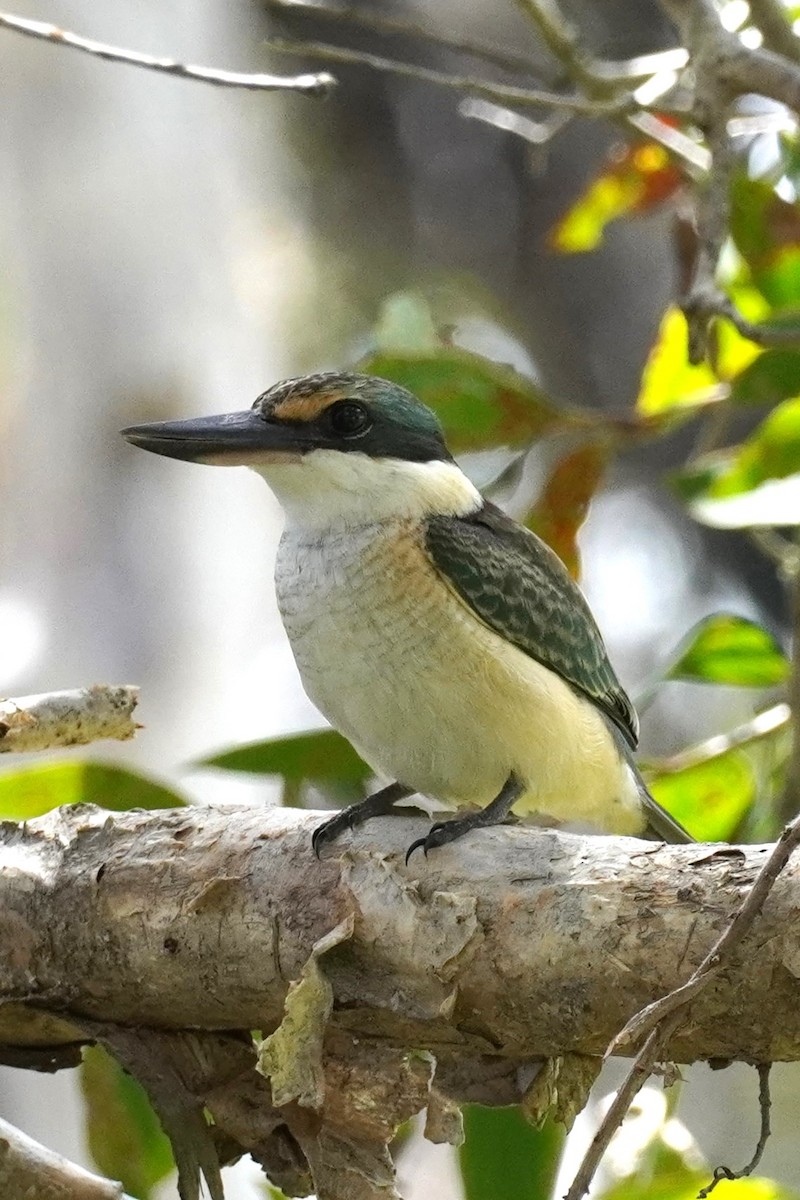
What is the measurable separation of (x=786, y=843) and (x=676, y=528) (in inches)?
151

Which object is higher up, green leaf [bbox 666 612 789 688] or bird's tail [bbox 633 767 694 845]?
green leaf [bbox 666 612 789 688]

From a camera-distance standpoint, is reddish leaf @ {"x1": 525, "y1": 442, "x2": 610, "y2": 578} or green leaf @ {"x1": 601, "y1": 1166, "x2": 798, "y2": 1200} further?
reddish leaf @ {"x1": 525, "y1": 442, "x2": 610, "y2": 578}

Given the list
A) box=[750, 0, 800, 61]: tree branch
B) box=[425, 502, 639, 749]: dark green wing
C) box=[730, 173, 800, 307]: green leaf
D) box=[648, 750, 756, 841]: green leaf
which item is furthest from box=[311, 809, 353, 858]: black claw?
box=[750, 0, 800, 61]: tree branch

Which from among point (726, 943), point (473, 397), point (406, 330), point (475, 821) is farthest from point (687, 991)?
point (406, 330)

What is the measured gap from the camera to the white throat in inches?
75.0

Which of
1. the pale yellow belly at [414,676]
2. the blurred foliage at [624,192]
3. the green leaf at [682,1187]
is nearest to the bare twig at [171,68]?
the pale yellow belly at [414,676]

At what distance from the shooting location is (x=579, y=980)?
4.27ft

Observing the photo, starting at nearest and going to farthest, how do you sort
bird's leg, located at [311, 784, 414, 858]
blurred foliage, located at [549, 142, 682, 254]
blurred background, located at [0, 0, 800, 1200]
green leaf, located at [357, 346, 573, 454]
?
bird's leg, located at [311, 784, 414, 858] < green leaf, located at [357, 346, 573, 454] < blurred foliage, located at [549, 142, 682, 254] < blurred background, located at [0, 0, 800, 1200]

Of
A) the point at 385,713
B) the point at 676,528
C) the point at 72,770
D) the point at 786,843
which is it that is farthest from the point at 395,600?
the point at 676,528

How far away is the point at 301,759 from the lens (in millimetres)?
2148

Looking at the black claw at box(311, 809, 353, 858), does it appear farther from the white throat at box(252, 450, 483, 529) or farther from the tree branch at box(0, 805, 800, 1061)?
the white throat at box(252, 450, 483, 529)

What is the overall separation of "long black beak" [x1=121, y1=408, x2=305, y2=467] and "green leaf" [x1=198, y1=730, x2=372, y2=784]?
0.44m

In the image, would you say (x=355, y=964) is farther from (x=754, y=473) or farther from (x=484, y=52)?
(x=484, y=52)

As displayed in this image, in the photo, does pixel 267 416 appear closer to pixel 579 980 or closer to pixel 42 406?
pixel 579 980
